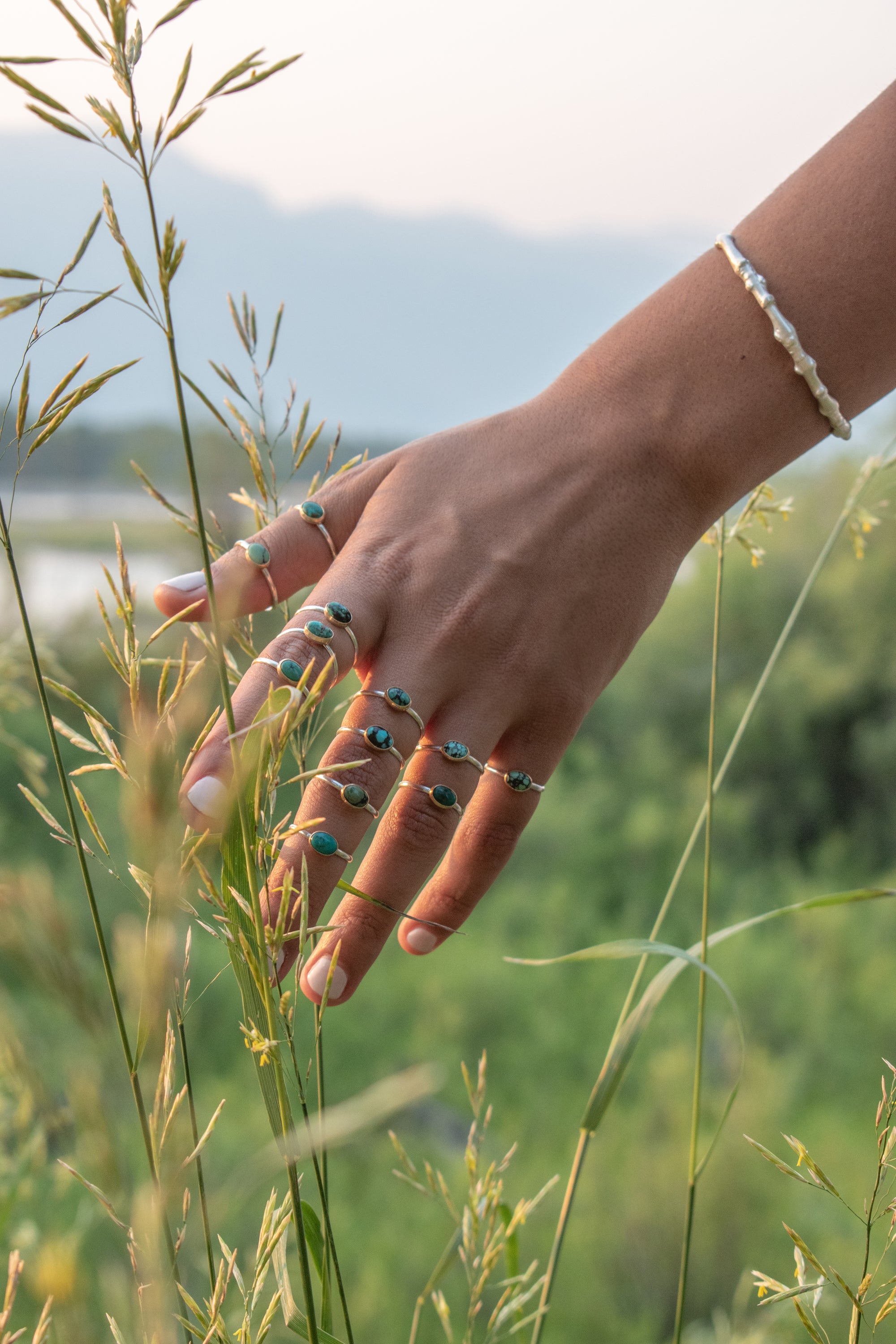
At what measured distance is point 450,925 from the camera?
2.49 feet

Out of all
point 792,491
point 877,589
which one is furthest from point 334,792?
point 792,491

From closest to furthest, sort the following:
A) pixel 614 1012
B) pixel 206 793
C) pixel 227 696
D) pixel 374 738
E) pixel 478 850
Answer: pixel 227 696
pixel 206 793
pixel 374 738
pixel 478 850
pixel 614 1012

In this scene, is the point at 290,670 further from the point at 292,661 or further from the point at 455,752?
the point at 455,752

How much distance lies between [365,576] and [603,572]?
17cm

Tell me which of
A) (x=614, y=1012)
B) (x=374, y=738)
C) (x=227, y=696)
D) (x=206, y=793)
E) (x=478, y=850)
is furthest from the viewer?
(x=614, y=1012)

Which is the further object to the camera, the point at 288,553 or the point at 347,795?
the point at 288,553

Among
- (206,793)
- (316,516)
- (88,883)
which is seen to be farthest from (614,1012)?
(88,883)

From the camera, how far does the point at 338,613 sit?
651 millimetres

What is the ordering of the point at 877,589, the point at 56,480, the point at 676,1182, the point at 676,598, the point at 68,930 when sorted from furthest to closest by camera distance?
the point at 56,480 < the point at 676,598 < the point at 877,589 < the point at 676,1182 < the point at 68,930

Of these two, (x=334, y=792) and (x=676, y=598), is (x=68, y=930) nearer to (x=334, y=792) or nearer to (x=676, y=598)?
(x=334, y=792)

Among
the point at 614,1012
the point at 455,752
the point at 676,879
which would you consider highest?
the point at 455,752

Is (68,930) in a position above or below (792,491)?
above

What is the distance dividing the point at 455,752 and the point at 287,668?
0.44 ft

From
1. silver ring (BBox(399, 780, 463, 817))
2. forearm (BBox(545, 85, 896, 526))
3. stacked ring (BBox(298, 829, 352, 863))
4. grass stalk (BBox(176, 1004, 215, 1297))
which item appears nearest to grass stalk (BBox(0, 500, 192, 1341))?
grass stalk (BBox(176, 1004, 215, 1297))
